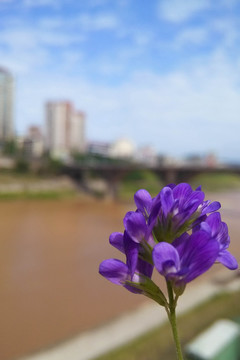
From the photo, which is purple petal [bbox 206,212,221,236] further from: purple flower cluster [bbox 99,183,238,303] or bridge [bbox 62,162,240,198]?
bridge [bbox 62,162,240,198]

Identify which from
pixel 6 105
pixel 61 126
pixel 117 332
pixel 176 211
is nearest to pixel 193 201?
pixel 176 211

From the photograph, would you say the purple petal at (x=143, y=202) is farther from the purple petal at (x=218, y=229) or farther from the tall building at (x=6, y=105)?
the tall building at (x=6, y=105)

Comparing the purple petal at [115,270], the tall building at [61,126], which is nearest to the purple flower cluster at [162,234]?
the purple petal at [115,270]

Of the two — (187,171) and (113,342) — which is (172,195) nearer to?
Result: (113,342)

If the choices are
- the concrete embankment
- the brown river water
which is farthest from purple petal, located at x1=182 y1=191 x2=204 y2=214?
the concrete embankment

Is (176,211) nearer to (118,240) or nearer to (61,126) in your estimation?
(118,240)

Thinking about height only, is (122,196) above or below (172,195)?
below

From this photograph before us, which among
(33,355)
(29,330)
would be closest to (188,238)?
(33,355)
